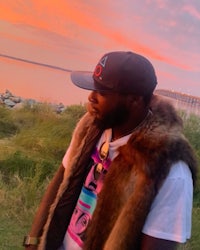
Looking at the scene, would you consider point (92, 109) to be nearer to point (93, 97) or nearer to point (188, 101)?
point (93, 97)

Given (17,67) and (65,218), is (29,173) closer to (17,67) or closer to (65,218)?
(65,218)

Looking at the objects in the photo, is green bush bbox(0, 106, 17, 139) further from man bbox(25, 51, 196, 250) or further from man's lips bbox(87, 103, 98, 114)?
man's lips bbox(87, 103, 98, 114)

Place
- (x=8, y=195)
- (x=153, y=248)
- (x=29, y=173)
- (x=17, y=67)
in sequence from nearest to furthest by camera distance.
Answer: (x=153, y=248), (x=8, y=195), (x=29, y=173), (x=17, y=67)

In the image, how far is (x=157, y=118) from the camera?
1.69 meters

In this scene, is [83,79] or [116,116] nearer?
[116,116]

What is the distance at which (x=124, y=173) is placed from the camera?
1.63m

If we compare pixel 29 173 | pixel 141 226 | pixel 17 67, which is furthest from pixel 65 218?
pixel 17 67

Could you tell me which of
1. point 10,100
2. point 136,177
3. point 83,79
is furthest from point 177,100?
point 10,100

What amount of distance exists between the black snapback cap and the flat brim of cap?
53 mm

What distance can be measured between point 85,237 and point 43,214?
1.06ft

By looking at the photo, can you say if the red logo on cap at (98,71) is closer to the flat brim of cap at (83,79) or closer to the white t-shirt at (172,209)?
the flat brim of cap at (83,79)

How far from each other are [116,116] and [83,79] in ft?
0.80

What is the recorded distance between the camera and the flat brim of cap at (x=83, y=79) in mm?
1778

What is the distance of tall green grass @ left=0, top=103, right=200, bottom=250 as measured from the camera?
4.11m
